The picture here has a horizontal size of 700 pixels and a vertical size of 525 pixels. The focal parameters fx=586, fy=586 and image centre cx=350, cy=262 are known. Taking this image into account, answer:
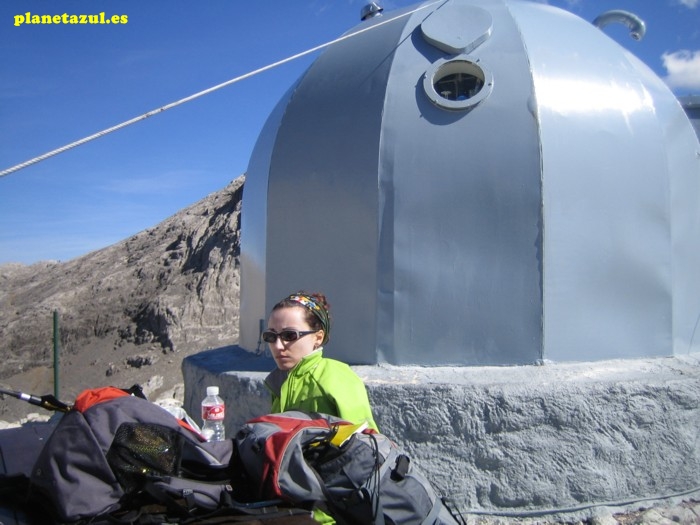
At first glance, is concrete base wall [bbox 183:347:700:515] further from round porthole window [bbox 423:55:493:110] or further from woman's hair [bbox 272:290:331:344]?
round porthole window [bbox 423:55:493:110]

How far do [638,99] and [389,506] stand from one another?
419 cm

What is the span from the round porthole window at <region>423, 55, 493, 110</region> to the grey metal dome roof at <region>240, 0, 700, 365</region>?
13 mm

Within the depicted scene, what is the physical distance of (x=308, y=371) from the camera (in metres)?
2.39

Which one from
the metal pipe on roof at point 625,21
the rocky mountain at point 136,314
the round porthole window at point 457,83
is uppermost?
the metal pipe on roof at point 625,21

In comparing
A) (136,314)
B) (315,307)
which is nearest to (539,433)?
A: (315,307)

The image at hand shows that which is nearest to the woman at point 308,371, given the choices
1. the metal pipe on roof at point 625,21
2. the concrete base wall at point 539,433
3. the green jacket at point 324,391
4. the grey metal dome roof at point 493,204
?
the green jacket at point 324,391

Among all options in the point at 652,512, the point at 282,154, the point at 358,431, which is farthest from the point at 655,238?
the point at 358,431

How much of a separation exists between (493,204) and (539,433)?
161 centimetres

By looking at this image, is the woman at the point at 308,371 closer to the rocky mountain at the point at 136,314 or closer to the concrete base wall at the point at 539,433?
the concrete base wall at the point at 539,433

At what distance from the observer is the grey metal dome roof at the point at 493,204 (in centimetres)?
424

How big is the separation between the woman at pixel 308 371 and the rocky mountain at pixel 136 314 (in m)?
11.1

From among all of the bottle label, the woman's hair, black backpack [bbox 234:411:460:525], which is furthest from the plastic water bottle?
black backpack [bbox 234:411:460:525]

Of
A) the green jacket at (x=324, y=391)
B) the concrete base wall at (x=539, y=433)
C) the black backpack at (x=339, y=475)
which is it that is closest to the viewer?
the black backpack at (x=339, y=475)

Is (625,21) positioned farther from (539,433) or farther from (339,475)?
(339,475)
